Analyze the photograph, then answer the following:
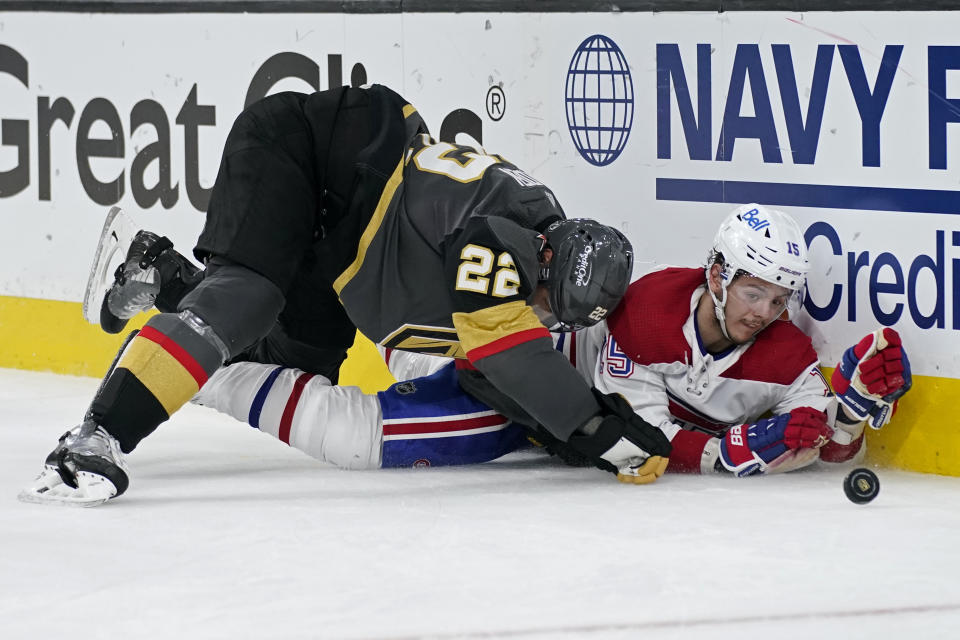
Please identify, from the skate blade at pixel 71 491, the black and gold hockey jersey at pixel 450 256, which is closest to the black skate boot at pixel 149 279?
the black and gold hockey jersey at pixel 450 256

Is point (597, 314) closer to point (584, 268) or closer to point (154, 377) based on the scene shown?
point (584, 268)

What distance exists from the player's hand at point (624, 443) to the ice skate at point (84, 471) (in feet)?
3.16

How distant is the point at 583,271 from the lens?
10.8 ft

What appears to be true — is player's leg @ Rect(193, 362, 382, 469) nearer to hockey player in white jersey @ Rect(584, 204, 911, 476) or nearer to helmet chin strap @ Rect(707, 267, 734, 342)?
hockey player in white jersey @ Rect(584, 204, 911, 476)

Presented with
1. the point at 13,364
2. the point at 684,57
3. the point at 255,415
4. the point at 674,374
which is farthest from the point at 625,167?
the point at 13,364

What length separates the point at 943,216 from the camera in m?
3.44

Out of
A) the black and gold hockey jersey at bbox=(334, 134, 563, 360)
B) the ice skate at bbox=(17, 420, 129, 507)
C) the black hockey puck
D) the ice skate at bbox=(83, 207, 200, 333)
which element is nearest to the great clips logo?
the ice skate at bbox=(83, 207, 200, 333)

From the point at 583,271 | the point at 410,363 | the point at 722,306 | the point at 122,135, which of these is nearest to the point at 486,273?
the point at 583,271

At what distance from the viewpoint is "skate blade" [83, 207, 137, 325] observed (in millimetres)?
4039

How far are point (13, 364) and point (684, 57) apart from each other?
2.59 metres

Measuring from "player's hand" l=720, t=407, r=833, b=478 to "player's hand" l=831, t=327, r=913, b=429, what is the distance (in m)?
0.09

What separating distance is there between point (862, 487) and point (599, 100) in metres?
1.35

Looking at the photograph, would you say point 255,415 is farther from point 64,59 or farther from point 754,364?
point 64,59

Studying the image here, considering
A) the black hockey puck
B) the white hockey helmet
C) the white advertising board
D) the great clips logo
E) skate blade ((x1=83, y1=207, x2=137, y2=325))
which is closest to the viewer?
the black hockey puck
